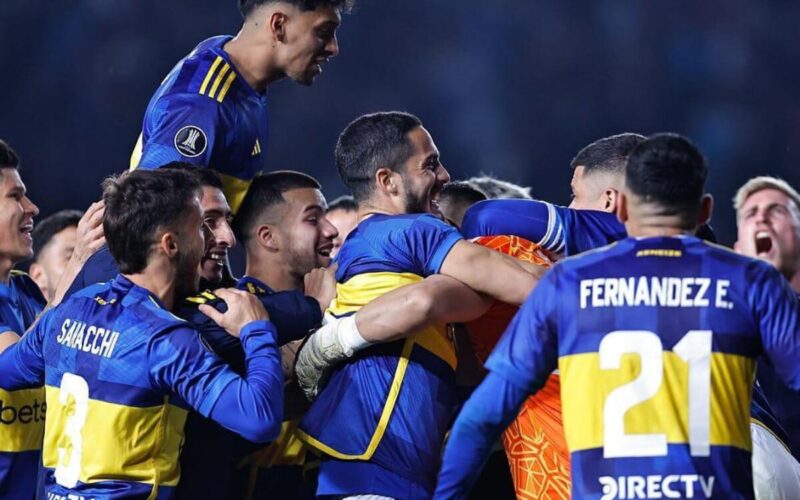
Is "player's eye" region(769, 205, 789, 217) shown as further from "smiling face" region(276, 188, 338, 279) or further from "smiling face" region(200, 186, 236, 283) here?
"smiling face" region(200, 186, 236, 283)

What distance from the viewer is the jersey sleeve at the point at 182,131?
3.74 metres

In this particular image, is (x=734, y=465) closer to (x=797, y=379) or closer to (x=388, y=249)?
(x=797, y=379)

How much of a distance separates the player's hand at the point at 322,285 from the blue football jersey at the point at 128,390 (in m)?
0.68

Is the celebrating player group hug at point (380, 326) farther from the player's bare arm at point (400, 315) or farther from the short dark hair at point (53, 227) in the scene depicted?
the short dark hair at point (53, 227)

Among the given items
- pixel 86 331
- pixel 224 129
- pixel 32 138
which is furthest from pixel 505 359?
pixel 32 138

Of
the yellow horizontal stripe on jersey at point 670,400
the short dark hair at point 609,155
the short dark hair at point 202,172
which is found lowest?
the yellow horizontal stripe on jersey at point 670,400

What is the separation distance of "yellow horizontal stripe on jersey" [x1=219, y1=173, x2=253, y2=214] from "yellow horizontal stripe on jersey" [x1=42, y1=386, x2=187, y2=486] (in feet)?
3.55

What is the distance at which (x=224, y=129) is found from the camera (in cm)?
384

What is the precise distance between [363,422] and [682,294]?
1.03m

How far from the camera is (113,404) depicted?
119 inches

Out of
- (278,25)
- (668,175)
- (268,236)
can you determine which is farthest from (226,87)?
(668,175)

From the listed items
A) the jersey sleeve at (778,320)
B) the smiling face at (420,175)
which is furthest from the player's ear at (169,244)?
the jersey sleeve at (778,320)

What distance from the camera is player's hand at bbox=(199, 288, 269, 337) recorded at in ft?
10.5

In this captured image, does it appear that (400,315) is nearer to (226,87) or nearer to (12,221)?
(226,87)
